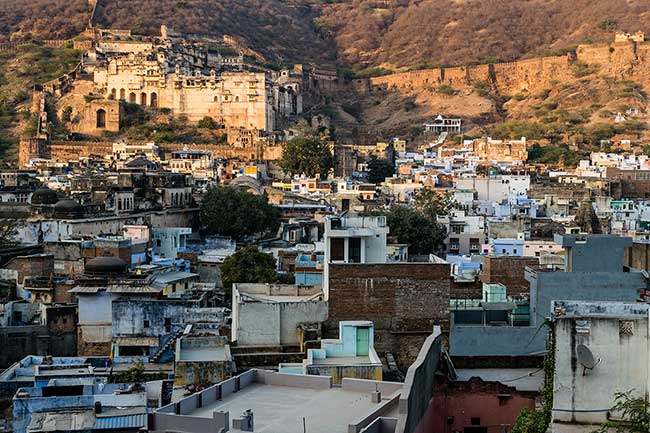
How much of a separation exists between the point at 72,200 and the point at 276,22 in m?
83.4

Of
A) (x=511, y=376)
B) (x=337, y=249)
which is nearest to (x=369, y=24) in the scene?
A: (x=337, y=249)

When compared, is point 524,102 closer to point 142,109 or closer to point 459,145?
point 459,145

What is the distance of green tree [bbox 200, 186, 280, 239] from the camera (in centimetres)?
4041

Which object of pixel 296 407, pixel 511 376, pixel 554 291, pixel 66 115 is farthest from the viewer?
pixel 66 115

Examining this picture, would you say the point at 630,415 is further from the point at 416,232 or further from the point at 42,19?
the point at 42,19

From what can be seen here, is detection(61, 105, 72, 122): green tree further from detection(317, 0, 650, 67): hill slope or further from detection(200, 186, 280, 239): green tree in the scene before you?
detection(317, 0, 650, 67): hill slope

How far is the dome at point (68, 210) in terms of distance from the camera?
112ft

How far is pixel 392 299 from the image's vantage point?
47.6 feet

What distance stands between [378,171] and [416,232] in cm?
2426

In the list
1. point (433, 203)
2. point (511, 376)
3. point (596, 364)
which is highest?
point (433, 203)

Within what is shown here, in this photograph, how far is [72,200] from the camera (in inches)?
1411

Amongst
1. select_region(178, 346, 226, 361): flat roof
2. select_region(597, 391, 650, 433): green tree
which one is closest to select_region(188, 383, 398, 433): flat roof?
select_region(597, 391, 650, 433): green tree

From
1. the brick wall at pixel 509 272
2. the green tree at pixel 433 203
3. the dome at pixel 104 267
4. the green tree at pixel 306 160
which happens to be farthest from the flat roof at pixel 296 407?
the green tree at pixel 306 160

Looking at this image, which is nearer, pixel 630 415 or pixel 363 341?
pixel 630 415
